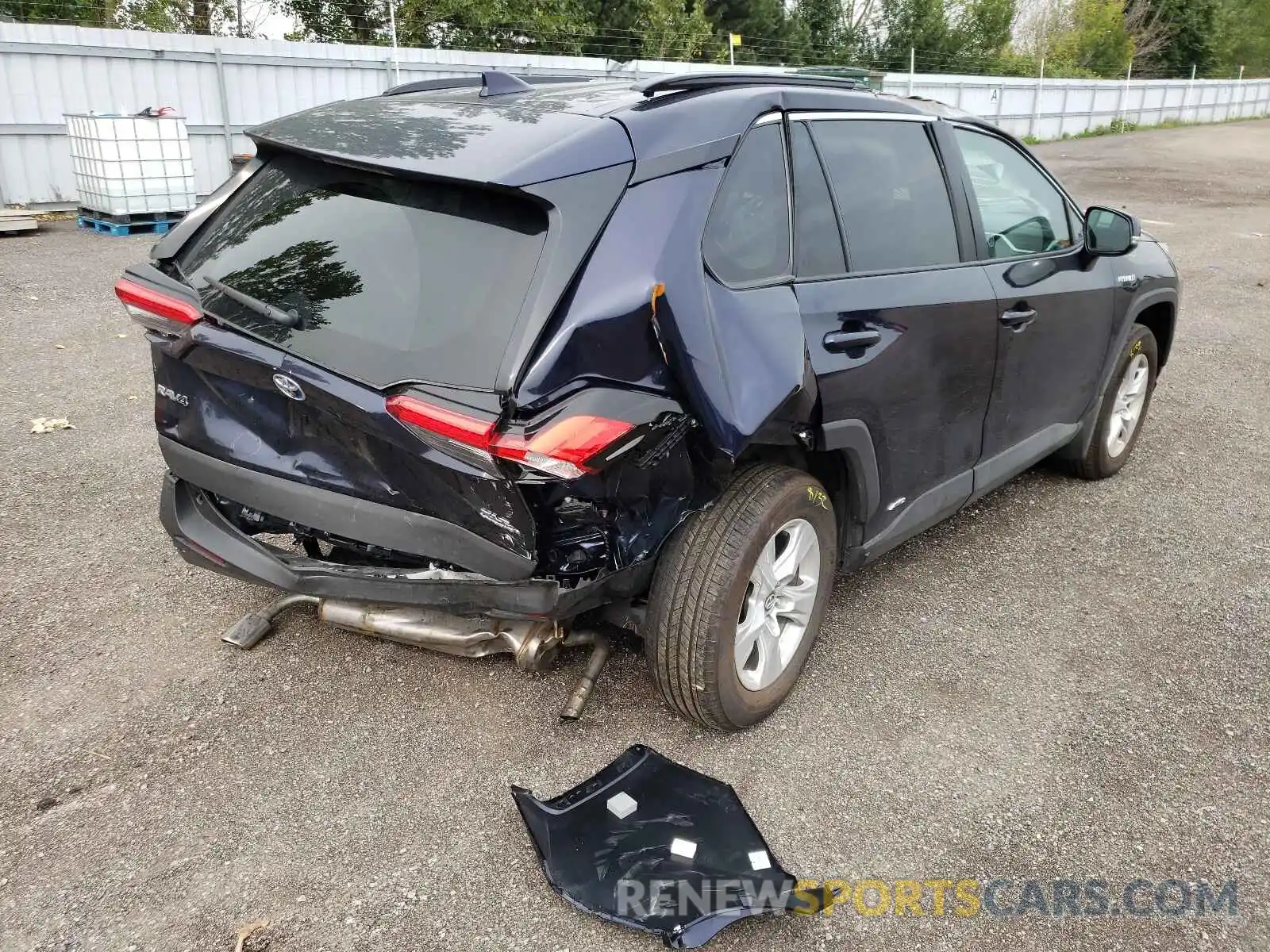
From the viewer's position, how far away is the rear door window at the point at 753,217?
2.65m

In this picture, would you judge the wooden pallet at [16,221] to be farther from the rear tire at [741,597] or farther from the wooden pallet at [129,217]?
the rear tire at [741,597]

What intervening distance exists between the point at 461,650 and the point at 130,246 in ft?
30.2

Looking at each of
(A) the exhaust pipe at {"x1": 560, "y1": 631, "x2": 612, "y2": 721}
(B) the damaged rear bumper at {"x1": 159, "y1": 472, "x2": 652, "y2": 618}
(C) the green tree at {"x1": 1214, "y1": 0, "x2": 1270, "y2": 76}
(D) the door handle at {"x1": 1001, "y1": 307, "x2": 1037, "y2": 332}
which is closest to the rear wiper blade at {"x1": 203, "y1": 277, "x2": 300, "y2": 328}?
(B) the damaged rear bumper at {"x1": 159, "y1": 472, "x2": 652, "y2": 618}

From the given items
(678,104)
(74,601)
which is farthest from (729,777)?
(74,601)

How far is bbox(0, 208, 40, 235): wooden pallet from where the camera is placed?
10.4 m

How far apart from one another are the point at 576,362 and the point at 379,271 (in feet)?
2.07

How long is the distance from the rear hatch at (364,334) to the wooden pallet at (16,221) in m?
9.35

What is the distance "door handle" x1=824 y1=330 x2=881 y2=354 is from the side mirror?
5.19ft

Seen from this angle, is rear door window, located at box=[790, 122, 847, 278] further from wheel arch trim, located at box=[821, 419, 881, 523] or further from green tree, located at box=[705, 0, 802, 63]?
green tree, located at box=[705, 0, 802, 63]

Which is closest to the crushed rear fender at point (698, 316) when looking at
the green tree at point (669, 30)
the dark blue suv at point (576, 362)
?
the dark blue suv at point (576, 362)

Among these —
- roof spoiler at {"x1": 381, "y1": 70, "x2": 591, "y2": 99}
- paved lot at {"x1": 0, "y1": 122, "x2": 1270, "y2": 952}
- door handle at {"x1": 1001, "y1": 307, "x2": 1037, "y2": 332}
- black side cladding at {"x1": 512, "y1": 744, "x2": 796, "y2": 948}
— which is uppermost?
roof spoiler at {"x1": 381, "y1": 70, "x2": 591, "y2": 99}

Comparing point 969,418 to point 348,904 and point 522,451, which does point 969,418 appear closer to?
point 522,451

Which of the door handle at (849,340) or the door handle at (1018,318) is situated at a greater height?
the door handle at (849,340)

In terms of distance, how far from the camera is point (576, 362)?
7.51 ft
